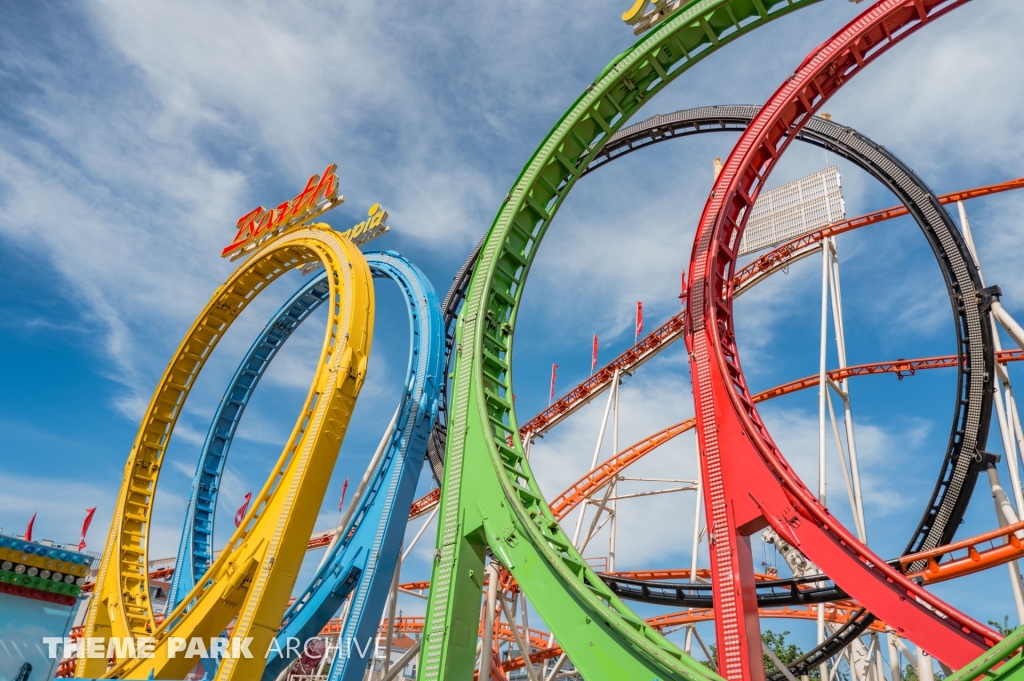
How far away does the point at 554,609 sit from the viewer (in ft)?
18.9

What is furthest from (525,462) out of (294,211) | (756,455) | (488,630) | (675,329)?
(675,329)

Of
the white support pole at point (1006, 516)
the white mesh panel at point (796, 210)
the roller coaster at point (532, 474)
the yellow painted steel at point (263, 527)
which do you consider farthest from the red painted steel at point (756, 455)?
the white mesh panel at point (796, 210)

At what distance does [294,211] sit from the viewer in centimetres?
1403

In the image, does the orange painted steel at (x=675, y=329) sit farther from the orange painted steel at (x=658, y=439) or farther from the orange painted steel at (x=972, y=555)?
the orange painted steel at (x=972, y=555)

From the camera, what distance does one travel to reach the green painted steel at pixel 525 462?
5.52 metres

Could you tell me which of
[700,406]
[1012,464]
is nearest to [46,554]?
[700,406]

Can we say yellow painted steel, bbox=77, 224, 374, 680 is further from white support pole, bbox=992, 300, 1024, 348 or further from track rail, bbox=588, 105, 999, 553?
white support pole, bbox=992, 300, 1024, 348

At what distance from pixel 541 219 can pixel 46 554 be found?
6.86m

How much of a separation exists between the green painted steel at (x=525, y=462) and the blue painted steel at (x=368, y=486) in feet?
9.73

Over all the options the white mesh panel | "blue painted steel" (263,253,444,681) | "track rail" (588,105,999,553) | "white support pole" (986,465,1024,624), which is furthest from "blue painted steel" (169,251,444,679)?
the white mesh panel

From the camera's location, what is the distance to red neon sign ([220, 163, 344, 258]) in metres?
13.7

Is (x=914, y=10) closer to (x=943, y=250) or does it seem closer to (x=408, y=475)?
(x=943, y=250)

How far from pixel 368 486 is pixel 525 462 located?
5013 millimetres

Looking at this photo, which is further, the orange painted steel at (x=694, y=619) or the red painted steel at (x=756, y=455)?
the orange painted steel at (x=694, y=619)
